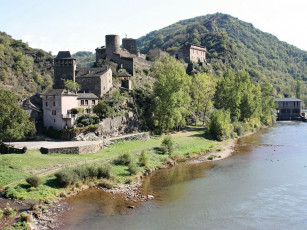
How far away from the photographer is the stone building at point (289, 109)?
116 metres

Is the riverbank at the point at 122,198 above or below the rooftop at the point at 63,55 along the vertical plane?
below

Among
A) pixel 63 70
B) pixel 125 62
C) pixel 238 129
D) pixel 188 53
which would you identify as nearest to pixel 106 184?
pixel 63 70

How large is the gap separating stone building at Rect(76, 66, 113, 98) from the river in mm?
22600

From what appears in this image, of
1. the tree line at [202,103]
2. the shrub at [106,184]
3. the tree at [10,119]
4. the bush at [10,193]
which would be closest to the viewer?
the bush at [10,193]

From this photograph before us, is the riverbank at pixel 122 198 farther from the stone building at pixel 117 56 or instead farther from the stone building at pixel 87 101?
the stone building at pixel 117 56

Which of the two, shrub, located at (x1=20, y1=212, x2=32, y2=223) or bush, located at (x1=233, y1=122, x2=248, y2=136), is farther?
bush, located at (x1=233, y1=122, x2=248, y2=136)

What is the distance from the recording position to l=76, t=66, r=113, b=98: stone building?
5856 centimetres

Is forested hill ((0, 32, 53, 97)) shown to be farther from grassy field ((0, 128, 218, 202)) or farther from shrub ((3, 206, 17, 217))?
shrub ((3, 206, 17, 217))

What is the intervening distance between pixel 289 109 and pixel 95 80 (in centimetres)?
8148

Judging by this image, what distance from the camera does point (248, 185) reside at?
3562 cm

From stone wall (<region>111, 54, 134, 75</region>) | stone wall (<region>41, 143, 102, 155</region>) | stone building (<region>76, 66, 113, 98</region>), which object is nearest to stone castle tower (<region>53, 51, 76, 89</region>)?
stone building (<region>76, 66, 113, 98</region>)

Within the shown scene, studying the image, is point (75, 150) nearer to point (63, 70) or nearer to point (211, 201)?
point (211, 201)

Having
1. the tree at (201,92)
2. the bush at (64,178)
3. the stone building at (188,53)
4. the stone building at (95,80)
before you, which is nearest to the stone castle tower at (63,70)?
the stone building at (95,80)

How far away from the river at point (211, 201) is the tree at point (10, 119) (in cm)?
1497
